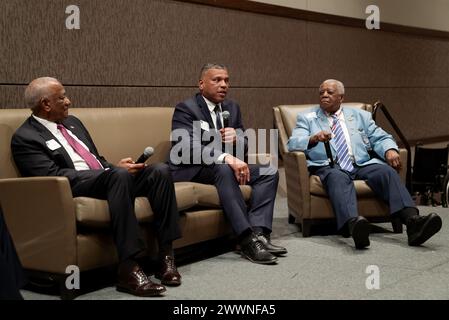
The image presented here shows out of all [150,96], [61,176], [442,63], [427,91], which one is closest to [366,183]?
[150,96]

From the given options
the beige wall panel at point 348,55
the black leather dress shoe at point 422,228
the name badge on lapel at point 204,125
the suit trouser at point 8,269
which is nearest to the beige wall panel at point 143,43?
the beige wall panel at point 348,55

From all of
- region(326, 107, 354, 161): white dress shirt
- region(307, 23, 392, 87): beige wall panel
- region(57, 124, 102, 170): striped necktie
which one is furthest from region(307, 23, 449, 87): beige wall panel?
region(57, 124, 102, 170): striped necktie

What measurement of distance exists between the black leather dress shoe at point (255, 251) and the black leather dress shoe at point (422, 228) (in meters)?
0.97

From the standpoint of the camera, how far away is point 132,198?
336cm

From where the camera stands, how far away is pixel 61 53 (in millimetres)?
4227

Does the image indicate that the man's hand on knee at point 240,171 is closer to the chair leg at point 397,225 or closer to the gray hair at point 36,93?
the gray hair at point 36,93

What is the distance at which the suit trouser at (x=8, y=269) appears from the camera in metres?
2.21

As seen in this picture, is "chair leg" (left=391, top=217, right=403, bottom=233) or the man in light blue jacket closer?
the man in light blue jacket

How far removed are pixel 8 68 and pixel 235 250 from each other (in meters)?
1.74

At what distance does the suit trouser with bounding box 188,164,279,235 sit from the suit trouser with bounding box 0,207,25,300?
1.56 meters

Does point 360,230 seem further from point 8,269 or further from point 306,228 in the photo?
point 8,269

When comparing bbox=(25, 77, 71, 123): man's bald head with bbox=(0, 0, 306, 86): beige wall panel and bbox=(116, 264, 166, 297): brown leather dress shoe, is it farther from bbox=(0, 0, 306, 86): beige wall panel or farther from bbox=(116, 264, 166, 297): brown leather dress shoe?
bbox=(116, 264, 166, 297): brown leather dress shoe

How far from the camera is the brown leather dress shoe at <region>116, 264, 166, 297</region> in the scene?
124 inches

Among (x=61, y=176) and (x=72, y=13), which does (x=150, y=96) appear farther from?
(x=61, y=176)
